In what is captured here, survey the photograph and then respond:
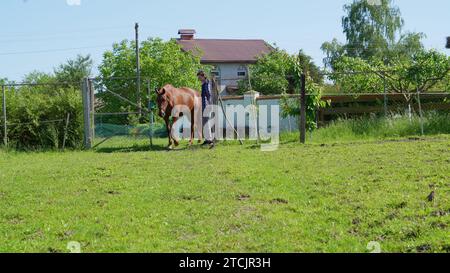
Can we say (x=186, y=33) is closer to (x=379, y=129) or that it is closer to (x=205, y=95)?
(x=205, y=95)

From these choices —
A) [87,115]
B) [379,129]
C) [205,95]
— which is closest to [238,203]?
[205,95]

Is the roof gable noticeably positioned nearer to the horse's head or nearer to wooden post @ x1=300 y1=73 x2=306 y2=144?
the horse's head

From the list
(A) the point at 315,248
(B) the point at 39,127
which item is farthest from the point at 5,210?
(B) the point at 39,127

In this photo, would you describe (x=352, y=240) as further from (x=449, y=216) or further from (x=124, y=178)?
(x=124, y=178)

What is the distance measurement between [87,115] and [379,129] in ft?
28.9

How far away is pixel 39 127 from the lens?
17812 mm

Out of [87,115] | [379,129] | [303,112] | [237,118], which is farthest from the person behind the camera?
[237,118]

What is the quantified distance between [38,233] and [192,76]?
3240 cm

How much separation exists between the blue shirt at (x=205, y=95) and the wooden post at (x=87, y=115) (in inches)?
140

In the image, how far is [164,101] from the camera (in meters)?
17.0

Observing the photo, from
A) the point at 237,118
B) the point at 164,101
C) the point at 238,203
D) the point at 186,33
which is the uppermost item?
the point at 186,33

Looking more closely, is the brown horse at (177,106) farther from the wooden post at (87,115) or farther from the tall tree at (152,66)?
the tall tree at (152,66)

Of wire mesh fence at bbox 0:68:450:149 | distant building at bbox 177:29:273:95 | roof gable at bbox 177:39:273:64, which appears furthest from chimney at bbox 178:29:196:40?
wire mesh fence at bbox 0:68:450:149
